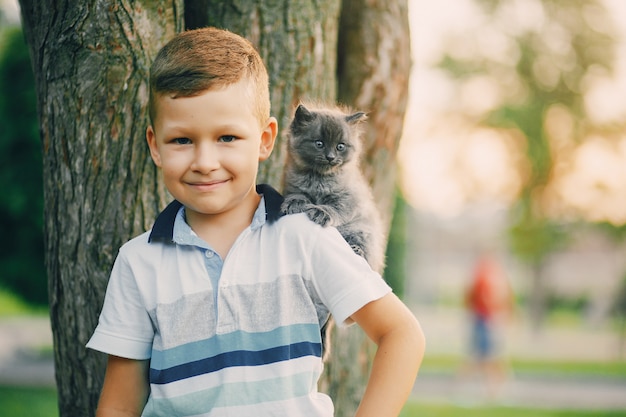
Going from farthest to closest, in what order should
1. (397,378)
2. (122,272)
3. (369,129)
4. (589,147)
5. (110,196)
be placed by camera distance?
(589,147) < (369,129) < (110,196) < (122,272) < (397,378)

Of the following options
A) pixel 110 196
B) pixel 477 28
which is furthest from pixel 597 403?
pixel 477 28

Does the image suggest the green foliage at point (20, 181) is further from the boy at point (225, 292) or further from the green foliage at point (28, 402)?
the boy at point (225, 292)

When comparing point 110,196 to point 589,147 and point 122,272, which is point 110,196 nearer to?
point 122,272

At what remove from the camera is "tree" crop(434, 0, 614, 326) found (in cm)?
2052

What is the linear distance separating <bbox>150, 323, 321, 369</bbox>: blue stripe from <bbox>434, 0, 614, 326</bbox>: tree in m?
19.6

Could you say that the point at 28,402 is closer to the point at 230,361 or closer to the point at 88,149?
the point at 88,149

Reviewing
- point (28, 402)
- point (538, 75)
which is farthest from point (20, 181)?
point (538, 75)

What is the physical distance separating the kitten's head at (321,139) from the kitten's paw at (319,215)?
458mm

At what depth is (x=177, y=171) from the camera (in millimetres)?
2000

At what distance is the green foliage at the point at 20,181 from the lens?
9086 mm

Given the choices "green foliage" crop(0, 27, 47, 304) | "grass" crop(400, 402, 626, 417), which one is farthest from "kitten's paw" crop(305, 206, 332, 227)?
"green foliage" crop(0, 27, 47, 304)

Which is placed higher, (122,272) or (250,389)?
(122,272)

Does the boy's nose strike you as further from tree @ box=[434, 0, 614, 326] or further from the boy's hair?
tree @ box=[434, 0, 614, 326]

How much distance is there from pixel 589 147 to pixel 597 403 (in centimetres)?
1274
